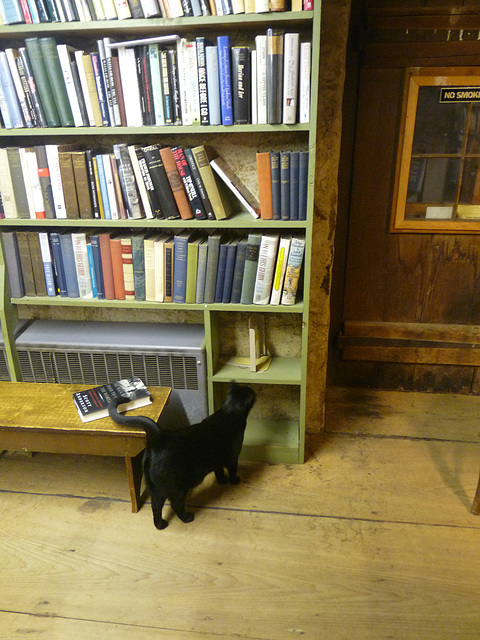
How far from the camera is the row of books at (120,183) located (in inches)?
71.2

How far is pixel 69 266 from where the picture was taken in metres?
1.99

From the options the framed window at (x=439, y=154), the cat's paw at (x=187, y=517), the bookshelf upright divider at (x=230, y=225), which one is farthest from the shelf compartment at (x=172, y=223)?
the cat's paw at (x=187, y=517)

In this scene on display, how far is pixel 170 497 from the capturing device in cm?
175

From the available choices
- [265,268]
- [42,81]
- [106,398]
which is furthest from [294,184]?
[106,398]

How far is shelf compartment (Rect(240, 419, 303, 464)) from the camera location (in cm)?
217

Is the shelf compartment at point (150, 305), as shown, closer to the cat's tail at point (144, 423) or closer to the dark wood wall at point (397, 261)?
the cat's tail at point (144, 423)

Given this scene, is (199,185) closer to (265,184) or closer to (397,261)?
(265,184)

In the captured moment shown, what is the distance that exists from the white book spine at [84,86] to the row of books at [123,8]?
0.12 meters

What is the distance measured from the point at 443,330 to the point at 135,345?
1.60m

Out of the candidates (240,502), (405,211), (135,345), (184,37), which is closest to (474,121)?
(405,211)

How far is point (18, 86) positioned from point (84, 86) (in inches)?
9.8

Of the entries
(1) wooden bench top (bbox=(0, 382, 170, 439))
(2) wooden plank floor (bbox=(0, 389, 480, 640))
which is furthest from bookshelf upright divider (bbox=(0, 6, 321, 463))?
(2) wooden plank floor (bbox=(0, 389, 480, 640))

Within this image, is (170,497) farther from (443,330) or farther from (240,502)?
(443,330)

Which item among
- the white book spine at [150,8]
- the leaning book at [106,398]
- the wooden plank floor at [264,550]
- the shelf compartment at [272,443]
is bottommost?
the wooden plank floor at [264,550]
